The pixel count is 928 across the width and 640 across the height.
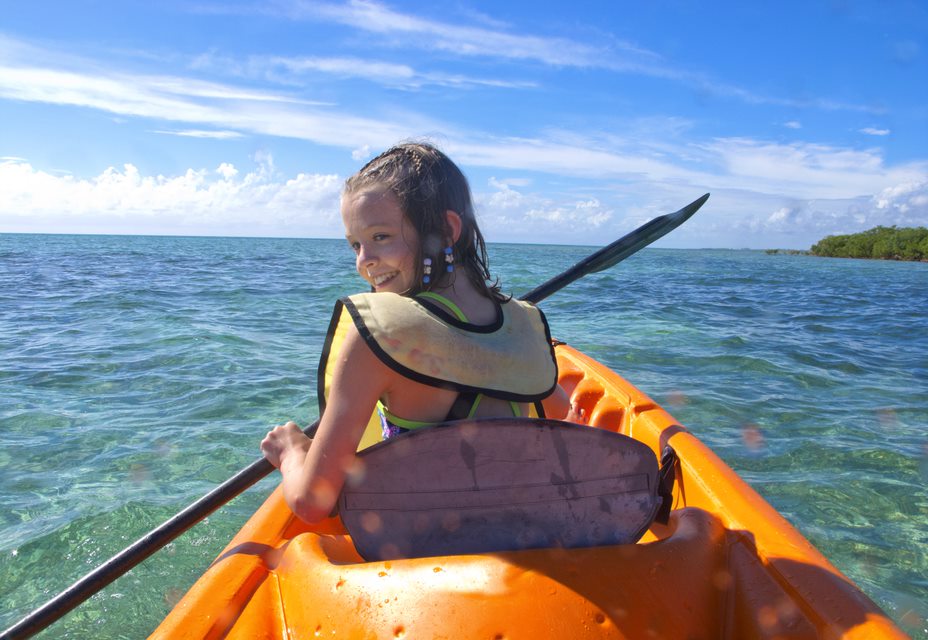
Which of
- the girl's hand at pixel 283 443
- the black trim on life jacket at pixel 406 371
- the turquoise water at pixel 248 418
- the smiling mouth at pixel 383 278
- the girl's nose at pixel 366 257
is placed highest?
the girl's nose at pixel 366 257

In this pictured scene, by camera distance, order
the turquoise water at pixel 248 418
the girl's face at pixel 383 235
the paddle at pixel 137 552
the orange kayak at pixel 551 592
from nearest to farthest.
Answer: the orange kayak at pixel 551 592, the girl's face at pixel 383 235, the paddle at pixel 137 552, the turquoise water at pixel 248 418

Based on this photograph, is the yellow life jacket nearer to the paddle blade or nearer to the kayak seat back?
the kayak seat back

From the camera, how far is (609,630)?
1.21 meters

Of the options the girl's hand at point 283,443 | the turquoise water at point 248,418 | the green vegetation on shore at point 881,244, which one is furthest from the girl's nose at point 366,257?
the green vegetation on shore at point 881,244

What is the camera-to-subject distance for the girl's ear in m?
1.54

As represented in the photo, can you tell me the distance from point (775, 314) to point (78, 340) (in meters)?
10.7

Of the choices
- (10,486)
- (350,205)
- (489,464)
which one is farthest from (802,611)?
(10,486)

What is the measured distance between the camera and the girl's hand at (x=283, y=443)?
1582mm

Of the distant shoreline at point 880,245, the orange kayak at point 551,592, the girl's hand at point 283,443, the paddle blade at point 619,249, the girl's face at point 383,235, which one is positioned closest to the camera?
the orange kayak at point 551,592

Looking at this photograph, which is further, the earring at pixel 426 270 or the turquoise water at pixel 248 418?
the turquoise water at pixel 248 418

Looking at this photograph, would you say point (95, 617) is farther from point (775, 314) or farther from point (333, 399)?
point (775, 314)

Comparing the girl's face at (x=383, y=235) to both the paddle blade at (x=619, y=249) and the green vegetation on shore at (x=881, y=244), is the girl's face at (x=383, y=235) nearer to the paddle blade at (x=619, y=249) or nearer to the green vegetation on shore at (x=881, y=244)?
the paddle blade at (x=619, y=249)

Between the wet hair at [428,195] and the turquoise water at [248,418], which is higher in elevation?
the wet hair at [428,195]

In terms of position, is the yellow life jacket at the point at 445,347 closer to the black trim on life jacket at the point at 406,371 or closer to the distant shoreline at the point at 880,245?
the black trim on life jacket at the point at 406,371
